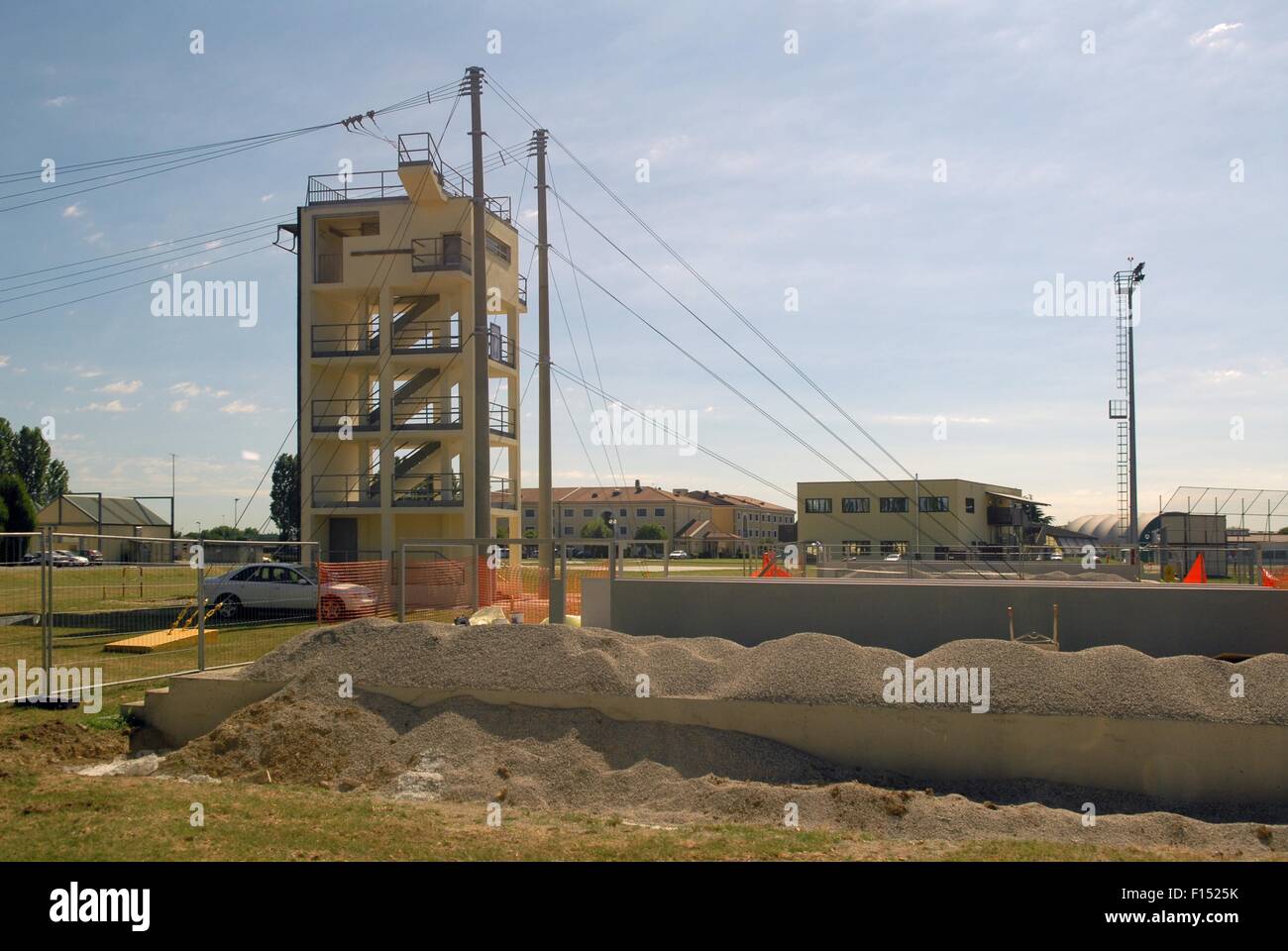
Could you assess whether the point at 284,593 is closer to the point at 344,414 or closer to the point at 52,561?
the point at 52,561

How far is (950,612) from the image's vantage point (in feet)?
46.8

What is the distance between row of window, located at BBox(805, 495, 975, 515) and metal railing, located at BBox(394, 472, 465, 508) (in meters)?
43.4

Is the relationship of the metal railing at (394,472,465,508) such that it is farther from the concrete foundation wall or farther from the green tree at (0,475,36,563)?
the green tree at (0,475,36,563)

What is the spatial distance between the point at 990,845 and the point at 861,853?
1.07m

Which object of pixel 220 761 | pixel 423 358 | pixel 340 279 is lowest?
pixel 220 761

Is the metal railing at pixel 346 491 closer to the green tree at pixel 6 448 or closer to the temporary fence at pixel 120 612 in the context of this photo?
the temporary fence at pixel 120 612

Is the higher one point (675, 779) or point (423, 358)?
Answer: point (423, 358)

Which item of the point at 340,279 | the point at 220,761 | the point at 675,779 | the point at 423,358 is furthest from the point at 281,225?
the point at 675,779

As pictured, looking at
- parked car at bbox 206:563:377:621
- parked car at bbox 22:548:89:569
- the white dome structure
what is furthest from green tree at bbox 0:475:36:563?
the white dome structure

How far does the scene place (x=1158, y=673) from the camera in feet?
32.7

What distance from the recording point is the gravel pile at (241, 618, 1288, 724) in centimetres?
964
